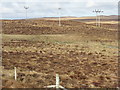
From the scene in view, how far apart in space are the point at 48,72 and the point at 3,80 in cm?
462

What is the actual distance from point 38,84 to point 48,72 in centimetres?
415

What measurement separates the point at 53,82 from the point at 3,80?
3.31 metres

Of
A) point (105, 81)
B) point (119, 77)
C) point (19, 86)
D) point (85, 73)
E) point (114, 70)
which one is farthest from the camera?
point (114, 70)

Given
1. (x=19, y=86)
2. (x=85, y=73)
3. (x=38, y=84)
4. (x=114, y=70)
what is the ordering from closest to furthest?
(x=19, y=86) < (x=38, y=84) < (x=85, y=73) < (x=114, y=70)

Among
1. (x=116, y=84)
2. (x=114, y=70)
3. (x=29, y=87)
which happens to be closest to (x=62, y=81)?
(x=29, y=87)

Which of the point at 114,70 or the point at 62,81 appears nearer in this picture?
the point at 62,81

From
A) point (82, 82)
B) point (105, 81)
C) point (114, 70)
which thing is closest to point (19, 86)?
point (82, 82)

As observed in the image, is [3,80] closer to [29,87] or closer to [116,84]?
[29,87]

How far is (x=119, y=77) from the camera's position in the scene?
50.8 feet

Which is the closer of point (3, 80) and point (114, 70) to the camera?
point (3, 80)

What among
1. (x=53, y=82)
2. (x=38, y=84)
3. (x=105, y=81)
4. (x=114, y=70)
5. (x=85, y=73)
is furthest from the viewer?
(x=114, y=70)

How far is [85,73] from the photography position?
16.5 metres

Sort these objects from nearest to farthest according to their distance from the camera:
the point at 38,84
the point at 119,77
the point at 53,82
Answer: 1. the point at 38,84
2. the point at 53,82
3. the point at 119,77

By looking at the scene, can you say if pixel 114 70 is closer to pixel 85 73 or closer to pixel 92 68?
pixel 92 68
